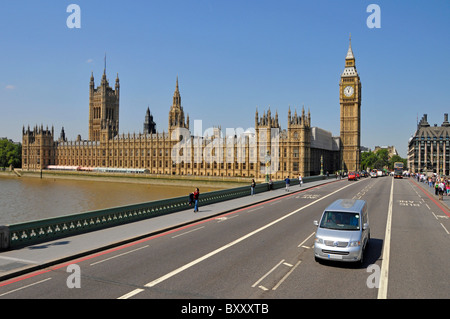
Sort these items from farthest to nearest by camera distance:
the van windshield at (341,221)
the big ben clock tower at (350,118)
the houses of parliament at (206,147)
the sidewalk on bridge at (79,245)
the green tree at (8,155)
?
the green tree at (8,155) → the big ben clock tower at (350,118) → the houses of parliament at (206,147) → the van windshield at (341,221) → the sidewalk on bridge at (79,245)

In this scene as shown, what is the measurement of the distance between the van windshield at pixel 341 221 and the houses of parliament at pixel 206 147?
47003mm

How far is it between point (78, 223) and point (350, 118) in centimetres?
12008

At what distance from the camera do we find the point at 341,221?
13398 millimetres

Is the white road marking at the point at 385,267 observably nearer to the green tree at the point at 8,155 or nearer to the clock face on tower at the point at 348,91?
the clock face on tower at the point at 348,91

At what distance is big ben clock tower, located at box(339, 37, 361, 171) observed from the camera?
4857 inches

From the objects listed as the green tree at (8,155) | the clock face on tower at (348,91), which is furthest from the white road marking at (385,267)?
the green tree at (8,155)

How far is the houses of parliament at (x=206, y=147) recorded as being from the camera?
92688mm

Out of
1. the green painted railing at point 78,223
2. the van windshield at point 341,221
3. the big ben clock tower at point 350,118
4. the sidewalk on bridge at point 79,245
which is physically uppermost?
the big ben clock tower at point 350,118

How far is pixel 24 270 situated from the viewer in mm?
11695

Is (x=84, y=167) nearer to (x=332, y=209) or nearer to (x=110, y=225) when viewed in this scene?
(x=110, y=225)

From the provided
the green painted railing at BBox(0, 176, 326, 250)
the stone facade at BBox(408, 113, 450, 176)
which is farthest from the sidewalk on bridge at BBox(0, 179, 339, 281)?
the stone facade at BBox(408, 113, 450, 176)

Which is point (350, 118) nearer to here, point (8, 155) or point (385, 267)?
point (385, 267)

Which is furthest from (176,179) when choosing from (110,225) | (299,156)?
(110,225)
